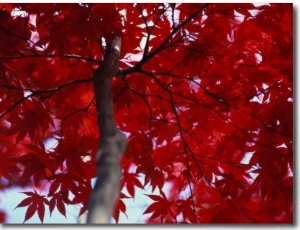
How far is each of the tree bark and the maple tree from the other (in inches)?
16.6

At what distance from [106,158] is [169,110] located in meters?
0.83

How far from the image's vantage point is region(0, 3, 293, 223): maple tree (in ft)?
4.49

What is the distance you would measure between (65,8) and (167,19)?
32cm

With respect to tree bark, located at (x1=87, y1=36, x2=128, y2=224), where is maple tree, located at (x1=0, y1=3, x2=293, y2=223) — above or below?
above

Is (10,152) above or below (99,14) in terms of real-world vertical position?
below

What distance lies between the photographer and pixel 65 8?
4.16 feet

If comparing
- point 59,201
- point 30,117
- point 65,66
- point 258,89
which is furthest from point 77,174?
point 258,89

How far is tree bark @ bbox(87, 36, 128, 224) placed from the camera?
2.01 feet

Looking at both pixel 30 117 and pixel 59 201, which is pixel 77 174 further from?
pixel 30 117

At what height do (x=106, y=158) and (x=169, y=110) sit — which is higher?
(x=169, y=110)

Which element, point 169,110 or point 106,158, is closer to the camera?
point 106,158

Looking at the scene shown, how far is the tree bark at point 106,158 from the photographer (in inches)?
24.1

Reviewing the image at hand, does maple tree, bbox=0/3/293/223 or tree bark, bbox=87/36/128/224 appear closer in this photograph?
tree bark, bbox=87/36/128/224

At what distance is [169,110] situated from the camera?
1.50 metres
